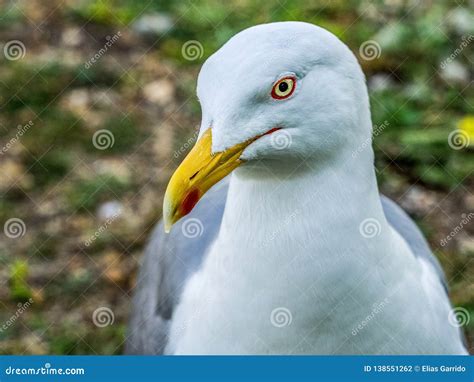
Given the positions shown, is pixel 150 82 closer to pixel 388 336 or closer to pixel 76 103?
pixel 76 103

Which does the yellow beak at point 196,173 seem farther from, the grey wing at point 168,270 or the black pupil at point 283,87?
the grey wing at point 168,270

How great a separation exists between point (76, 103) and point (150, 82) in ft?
1.14

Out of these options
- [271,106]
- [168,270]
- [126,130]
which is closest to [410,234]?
[168,270]

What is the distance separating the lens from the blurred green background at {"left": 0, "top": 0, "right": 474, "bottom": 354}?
3662mm

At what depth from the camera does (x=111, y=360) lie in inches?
105

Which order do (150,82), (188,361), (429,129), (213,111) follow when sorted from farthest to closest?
(150,82) → (429,129) → (188,361) → (213,111)

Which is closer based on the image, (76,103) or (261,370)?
(261,370)

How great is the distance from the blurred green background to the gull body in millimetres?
1027

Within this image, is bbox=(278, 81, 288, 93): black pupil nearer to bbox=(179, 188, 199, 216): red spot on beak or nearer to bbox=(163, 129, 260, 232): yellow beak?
bbox=(163, 129, 260, 232): yellow beak

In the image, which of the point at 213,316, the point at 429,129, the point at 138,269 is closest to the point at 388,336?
the point at 213,316

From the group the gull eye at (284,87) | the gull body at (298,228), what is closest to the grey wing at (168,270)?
the gull body at (298,228)

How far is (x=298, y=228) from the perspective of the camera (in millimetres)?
2277

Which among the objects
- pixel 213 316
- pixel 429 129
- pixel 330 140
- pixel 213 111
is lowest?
pixel 429 129

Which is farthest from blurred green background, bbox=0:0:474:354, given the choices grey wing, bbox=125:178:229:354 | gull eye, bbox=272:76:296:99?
gull eye, bbox=272:76:296:99
